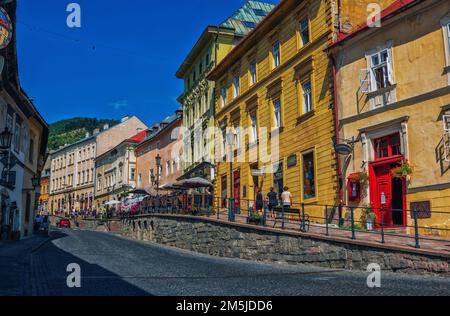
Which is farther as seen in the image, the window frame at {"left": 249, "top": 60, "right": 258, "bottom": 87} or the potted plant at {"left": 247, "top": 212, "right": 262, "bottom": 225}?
the window frame at {"left": 249, "top": 60, "right": 258, "bottom": 87}

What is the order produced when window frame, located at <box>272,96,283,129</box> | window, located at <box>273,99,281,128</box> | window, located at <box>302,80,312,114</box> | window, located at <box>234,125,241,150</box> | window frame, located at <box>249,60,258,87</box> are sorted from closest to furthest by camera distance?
window, located at <box>302,80,312,114</box> → window frame, located at <box>272,96,283,129</box> → window, located at <box>273,99,281,128</box> → window frame, located at <box>249,60,258,87</box> → window, located at <box>234,125,241,150</box>

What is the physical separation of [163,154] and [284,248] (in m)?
37.5

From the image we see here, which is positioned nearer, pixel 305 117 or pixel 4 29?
pixel 4 29

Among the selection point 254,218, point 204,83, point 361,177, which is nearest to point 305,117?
point 361,177

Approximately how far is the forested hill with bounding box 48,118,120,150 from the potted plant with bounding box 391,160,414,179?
4273 inches

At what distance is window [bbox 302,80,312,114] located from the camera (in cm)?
2254

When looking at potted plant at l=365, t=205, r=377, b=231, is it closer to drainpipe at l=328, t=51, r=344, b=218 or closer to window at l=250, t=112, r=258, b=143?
drainpipe at l=328, t=51, r=344, b=218

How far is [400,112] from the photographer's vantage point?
679 inches

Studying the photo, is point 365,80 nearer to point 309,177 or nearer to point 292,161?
→ point 309,177

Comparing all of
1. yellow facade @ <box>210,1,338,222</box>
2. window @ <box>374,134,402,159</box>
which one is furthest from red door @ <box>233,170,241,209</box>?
window @ <box>374,134,402,159</box>

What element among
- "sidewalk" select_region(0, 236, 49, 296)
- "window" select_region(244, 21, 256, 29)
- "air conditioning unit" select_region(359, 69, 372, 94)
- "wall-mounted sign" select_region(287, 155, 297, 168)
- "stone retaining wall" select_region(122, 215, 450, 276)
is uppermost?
"window" select_region(244, 21, 256, 29)

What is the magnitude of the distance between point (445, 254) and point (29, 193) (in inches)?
1007
